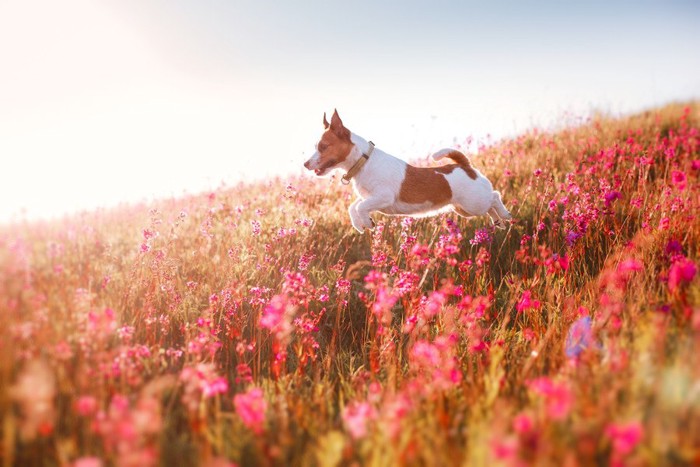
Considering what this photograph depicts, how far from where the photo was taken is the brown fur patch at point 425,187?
5198 millimetres

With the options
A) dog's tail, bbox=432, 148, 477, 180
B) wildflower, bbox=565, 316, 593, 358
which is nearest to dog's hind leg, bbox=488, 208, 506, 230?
dog's tail, bbox=432, 148, 477, 180

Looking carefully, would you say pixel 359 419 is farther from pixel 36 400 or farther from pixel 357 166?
pixel 357 166

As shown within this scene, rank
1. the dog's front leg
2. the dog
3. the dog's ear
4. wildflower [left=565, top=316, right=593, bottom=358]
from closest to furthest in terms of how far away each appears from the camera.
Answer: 1. wildflower [left=565, top=316, right=593, bottom=358]
2. the dog's front leg
3. the dog
4. the dog's ear

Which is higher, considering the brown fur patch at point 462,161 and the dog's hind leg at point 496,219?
the brown fur patch at point 462,161

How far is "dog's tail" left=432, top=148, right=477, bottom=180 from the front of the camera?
5707mm

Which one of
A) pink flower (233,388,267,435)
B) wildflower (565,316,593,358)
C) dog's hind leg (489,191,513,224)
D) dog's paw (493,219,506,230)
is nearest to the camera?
pink flower (233,388,267,435)

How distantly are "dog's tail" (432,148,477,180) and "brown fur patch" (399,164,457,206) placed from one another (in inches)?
14.7

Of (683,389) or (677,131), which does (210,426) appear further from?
(677,131)

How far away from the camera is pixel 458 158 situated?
604 cm

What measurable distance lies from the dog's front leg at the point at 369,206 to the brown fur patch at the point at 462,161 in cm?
125

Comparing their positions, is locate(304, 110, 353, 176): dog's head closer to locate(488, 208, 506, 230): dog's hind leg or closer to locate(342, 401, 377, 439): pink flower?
locate(488, 208, 506, 230): dog's hind leg

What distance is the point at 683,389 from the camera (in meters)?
1.76

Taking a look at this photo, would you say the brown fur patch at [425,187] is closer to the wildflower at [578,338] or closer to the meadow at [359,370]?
the meadow at [359,370]

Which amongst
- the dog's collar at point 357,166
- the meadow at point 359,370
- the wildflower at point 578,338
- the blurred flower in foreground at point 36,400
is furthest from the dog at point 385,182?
the blurred flower in foreground at point 36,400
